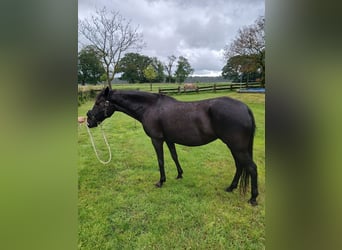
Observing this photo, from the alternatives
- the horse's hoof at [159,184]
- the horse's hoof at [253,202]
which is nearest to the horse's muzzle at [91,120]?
the horse's hoof at [159,184]

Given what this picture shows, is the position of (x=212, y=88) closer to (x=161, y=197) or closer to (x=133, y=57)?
(x=133, y=57)

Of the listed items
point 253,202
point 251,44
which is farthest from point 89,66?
point 253,202

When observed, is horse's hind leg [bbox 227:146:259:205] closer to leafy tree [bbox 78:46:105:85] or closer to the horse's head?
the horse's head

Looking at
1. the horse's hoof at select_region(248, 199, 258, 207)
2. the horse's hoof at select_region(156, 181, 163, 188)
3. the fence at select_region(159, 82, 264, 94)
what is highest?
the fence at select_region(159, 82, 264, 94)

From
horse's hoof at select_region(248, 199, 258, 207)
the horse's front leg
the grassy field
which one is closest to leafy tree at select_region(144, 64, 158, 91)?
A: the grassy field

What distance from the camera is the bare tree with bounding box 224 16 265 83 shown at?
1.22 m

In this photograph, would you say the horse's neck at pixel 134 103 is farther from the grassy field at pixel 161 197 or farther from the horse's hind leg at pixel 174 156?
the horse's hind leg at pixel 174 156

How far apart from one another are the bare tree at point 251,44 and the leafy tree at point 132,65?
493 mm

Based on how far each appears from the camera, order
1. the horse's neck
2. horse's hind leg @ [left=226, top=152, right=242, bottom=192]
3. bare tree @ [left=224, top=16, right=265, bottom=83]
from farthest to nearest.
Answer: the horse's neck → horse's hind leg @ [left=226, top=152, right=242, bottom=192] → bare tree @ [left=224, top=16, right=265, bottom=83]

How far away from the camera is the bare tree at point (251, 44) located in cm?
122

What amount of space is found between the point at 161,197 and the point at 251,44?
1.01 m

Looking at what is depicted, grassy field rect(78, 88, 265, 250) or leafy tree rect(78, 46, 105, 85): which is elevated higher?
leafy tree rect(78, 46, 105, 85)
